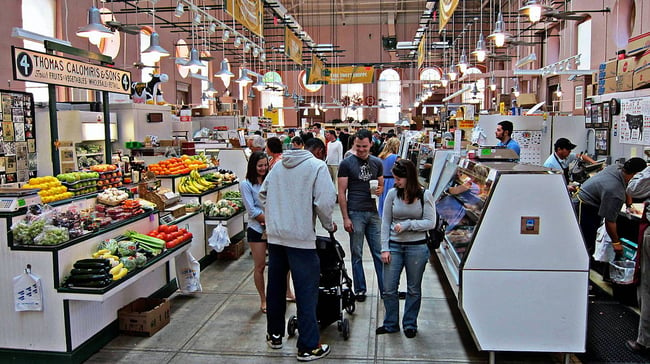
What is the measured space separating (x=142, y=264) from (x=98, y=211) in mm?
733

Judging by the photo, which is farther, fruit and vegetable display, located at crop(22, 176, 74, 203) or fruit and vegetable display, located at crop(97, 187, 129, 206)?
fruit and vegetable display, located at crop(97, 187, 129, 206)

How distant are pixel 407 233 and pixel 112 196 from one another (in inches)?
110

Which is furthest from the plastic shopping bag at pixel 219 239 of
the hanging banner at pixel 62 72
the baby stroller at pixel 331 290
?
the baby stroller at pixel 331 290

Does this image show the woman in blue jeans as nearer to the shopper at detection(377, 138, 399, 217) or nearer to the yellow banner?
the shopper at detection(377, 138, 399, 217)

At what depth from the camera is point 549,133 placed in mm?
9312

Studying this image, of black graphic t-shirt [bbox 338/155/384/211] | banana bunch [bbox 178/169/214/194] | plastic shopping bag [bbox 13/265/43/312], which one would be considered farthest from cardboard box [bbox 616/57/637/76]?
plastic shopping bag [bbox 13/265/43/312]

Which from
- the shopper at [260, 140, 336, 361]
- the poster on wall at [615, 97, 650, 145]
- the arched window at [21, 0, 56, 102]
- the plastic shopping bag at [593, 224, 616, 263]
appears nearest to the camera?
the shopper at [260, 140, 336, 361]

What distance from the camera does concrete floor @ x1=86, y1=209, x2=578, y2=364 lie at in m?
4.07

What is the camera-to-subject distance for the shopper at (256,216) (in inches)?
194

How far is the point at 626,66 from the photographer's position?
728cm

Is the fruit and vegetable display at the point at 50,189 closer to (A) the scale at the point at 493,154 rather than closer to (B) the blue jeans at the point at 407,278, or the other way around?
(B) the blue jeans at the point at 407,278

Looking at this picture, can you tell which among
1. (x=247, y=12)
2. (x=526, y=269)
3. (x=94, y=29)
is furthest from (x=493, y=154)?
(x=94, y=29)

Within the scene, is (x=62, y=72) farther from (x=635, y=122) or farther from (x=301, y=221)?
(x=635, y=122)

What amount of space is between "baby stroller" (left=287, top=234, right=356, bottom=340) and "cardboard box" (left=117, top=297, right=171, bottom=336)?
46.1 inches
